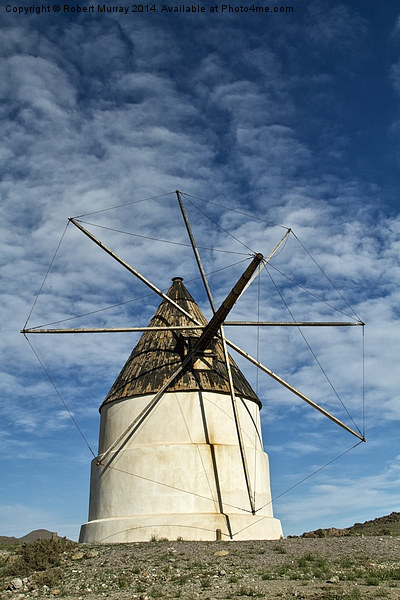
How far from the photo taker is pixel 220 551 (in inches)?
552

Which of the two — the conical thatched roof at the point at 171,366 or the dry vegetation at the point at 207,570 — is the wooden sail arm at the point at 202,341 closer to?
the conical thatched roof at the point at 171,366

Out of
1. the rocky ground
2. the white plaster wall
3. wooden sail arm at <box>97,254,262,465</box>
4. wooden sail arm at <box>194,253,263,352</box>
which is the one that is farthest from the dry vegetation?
wooden sail arm at <box>194,253,263,352</box>

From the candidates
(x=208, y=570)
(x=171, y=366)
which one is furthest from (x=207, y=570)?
(x=171, y=366)

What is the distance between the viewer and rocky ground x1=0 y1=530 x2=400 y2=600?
33.2 ft

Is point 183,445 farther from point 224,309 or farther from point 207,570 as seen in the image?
point 207,570

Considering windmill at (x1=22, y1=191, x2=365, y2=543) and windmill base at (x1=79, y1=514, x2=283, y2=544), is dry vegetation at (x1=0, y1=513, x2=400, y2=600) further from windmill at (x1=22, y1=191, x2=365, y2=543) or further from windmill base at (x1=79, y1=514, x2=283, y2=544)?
windmill at (x1=22, y1=191, x2=365, y2=543)

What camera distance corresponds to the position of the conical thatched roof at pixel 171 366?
19547 mm

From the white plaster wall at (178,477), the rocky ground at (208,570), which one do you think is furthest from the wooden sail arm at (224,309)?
the rocky ground at (208,570)

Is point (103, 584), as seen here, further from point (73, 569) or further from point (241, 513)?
point (241, 513)

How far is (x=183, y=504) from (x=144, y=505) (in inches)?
49.4

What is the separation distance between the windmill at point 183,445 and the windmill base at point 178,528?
29 millimetres

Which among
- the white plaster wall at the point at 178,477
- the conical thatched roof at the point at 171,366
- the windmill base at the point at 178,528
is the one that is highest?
the conical thatched roof at the point at 171,366

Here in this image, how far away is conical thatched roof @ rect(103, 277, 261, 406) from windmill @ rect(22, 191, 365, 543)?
0.13 ft

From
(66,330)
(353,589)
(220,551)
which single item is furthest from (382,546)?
(66,330)
